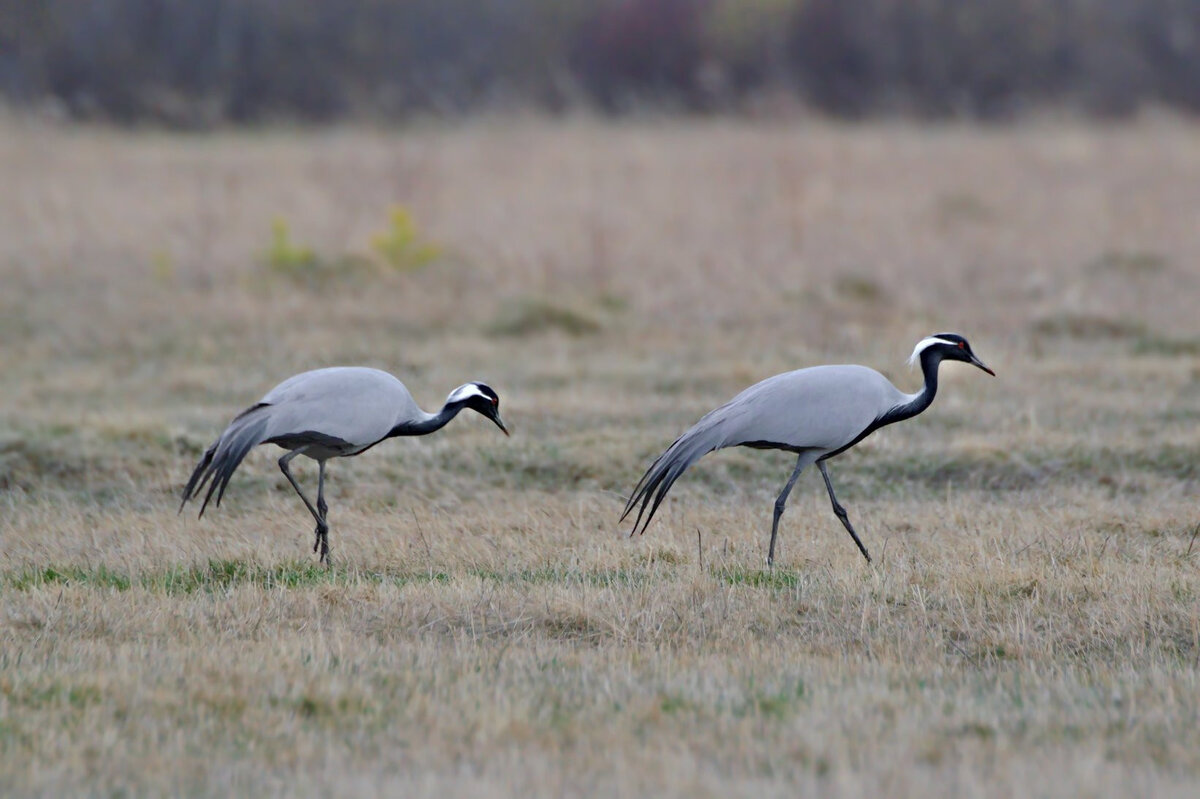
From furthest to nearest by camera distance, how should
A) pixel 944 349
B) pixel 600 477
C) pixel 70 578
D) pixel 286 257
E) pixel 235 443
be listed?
pixel 286 257 < pixel 600 477 < pixel 944 349 < pixel 235 443 < pixel 70 578

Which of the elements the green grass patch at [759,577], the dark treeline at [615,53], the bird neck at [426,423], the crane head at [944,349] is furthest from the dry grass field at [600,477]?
the dark treeline at [615,53]

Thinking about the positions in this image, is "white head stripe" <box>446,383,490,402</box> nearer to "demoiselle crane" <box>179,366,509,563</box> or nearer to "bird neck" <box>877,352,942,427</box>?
"demoiselle crane" <box>179,366,509,563</box>

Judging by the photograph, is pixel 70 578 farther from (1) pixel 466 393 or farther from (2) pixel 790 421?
(2) pixel 790 421

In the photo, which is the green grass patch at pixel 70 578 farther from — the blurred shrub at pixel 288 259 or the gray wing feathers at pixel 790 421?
the blurred shrub at pixel 288 259

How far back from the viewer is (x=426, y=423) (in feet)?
23.9

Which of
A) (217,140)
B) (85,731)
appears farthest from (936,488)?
(217,140)

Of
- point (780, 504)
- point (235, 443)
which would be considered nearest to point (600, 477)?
point (780, 504)

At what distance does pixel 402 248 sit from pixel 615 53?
13135 millimetres

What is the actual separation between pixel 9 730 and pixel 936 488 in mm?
5371

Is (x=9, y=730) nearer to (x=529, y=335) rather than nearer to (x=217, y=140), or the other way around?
(x=529, y=335)

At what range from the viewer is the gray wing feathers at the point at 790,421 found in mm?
6730

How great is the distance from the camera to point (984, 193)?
17.6 metres

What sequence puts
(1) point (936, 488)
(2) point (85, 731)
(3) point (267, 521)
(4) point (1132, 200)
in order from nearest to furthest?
1. (2) point (85, 731)
2. (3) point (267, 521)
3. (1) point (936, 488)
4. (4) point (1132, 200)

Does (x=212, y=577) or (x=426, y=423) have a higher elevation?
(x=426, y=423)
